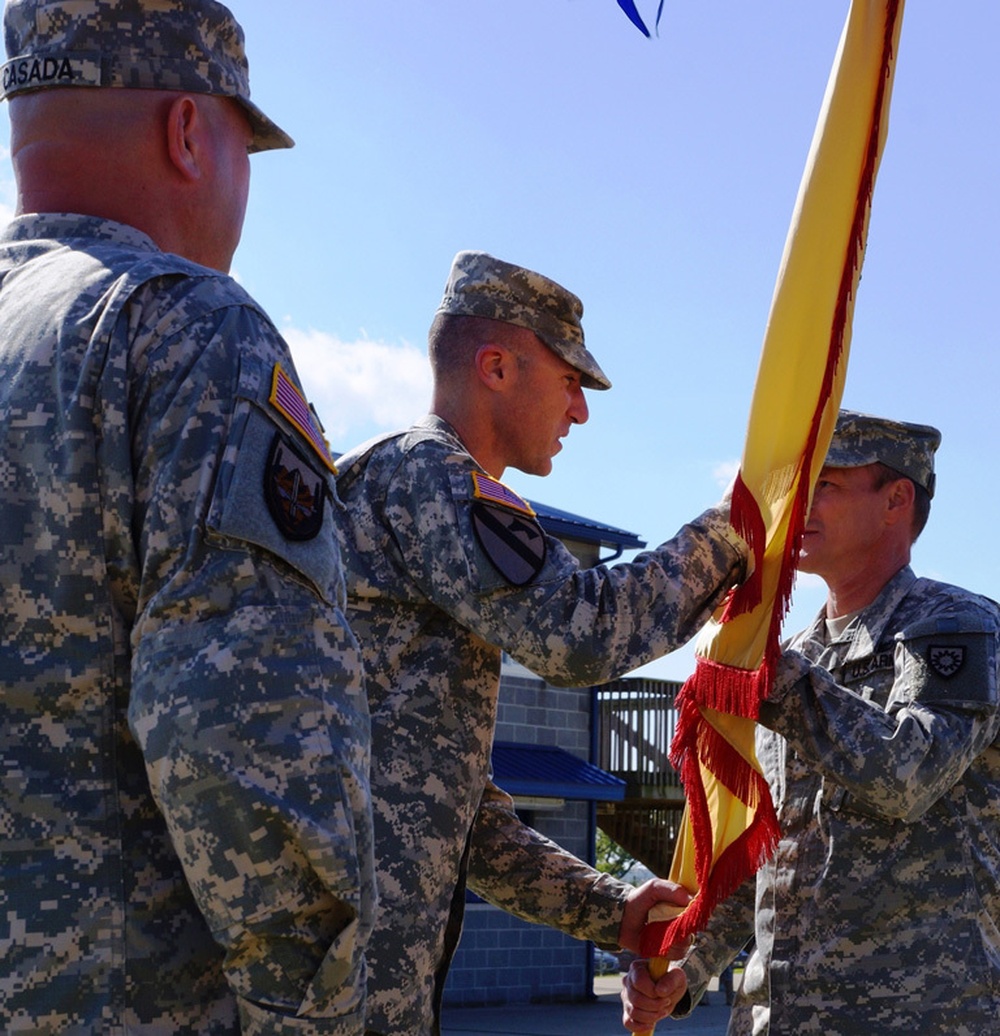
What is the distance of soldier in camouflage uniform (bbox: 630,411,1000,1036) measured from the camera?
387cm

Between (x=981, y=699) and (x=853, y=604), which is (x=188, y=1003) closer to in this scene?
(x=981, y=699)

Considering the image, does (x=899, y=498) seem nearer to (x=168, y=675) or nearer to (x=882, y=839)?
(x=882, y=839)

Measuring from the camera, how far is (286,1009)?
1701mm

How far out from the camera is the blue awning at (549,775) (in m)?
18.5

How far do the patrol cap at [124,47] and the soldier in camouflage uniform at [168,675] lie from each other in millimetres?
253

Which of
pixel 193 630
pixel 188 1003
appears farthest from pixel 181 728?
pixel 188 1003

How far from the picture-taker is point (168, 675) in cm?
175

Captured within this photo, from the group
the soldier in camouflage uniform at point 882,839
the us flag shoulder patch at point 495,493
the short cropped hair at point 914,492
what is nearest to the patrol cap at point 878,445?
the short cropped hair at point 914,492

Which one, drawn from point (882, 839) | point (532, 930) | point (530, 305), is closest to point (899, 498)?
point (882, 839)

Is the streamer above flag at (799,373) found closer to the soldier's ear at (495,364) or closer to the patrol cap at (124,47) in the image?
the soldier's ear at (495,364)

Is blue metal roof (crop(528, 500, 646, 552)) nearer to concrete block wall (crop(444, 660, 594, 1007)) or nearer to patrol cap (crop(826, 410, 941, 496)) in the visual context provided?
concrete block wall (crop(444, 660, 594, 1007))

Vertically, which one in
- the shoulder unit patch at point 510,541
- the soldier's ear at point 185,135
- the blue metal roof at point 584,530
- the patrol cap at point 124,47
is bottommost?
the blue metal roof at point 584,530

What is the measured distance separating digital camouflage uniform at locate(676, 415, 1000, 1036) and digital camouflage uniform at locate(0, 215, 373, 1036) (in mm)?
2244

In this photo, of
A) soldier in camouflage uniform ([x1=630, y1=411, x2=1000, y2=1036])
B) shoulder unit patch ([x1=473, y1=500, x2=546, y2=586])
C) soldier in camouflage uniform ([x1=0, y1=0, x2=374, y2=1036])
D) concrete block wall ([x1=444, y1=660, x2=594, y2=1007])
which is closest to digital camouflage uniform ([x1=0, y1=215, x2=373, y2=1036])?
soldier in camouflage uniform ([x1=0, y1=0, x2=374, y2=1036])
